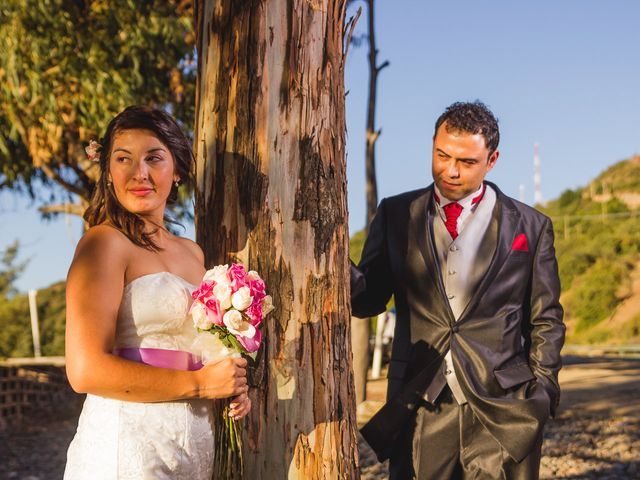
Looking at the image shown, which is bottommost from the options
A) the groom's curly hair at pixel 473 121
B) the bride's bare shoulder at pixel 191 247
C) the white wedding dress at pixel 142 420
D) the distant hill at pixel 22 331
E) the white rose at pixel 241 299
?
the distant hill at pixel 22 331

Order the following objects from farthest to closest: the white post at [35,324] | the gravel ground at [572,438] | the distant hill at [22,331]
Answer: the distant hill at [22,331] → the white post at [35,324] → the gravel ground at [572,438]

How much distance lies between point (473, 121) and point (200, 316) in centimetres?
164

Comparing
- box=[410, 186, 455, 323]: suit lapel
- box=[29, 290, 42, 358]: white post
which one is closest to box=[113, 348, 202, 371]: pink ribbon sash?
box=[410, 186, 455, 323]: suit lapel

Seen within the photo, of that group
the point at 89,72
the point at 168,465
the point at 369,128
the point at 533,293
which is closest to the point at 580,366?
the point at 369,128

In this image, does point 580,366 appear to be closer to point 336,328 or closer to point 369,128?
point 369,128

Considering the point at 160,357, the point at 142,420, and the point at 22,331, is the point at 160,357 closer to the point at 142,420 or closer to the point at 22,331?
the point at 142,420

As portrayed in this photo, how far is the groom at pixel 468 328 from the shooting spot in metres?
3.36

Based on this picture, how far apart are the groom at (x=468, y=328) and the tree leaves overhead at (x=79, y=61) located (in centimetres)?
784

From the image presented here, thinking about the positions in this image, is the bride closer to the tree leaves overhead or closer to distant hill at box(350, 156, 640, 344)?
the tree leaves overhead

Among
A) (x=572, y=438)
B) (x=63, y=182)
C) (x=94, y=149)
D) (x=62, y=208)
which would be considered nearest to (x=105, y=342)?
(x=94, y=149)

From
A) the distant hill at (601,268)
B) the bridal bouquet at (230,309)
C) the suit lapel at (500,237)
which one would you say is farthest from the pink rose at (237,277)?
the distant hill at (601,268)

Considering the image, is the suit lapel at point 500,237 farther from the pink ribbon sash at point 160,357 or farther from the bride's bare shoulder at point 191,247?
the pink ribbon sash at point 160,357

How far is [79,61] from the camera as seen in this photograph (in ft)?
35.0

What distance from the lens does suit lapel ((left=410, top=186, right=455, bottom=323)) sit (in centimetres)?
340
